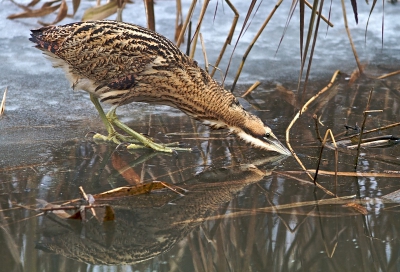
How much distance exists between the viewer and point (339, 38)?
5480 millimetres

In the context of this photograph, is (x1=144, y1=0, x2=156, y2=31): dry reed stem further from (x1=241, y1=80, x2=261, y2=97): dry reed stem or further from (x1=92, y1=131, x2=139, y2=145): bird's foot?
(x1=92, y1=131, x2=139, y2=145): bird's foot

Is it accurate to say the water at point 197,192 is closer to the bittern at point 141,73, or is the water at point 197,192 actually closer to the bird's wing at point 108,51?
the bittern at point 141,73

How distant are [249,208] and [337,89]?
206 centimetres

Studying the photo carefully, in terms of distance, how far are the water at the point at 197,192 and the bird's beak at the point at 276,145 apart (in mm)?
50

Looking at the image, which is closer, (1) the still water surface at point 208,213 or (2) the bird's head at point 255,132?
(1) the still water surface at point 208,213

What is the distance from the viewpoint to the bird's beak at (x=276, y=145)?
10.5ft

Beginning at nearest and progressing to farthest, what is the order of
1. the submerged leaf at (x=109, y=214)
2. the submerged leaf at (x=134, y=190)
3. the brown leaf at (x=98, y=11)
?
the submerged leaf at (x=109, y=214) → the submerged leaf at (x=134, y=190) → the brown leaf at (x=98, y=11)

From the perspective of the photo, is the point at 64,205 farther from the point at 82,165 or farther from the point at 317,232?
the point at 317,232

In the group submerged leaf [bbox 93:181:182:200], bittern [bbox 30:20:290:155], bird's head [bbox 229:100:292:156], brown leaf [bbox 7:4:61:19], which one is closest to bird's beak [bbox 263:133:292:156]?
bird's head [bbox 229:100:292:156]

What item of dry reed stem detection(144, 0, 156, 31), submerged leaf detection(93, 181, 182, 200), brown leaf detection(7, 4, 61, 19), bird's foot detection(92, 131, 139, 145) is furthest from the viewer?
brown leaf detection(7, 4, 61, 19)

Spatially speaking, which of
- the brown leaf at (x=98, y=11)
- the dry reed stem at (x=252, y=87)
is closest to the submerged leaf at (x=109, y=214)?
the dry reed stem at (x=252, y=87)

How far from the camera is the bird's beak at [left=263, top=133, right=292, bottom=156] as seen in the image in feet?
10.5

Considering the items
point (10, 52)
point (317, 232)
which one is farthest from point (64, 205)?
point (10, 52)

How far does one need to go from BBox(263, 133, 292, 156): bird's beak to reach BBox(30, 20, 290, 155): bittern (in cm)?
16
